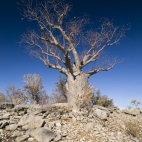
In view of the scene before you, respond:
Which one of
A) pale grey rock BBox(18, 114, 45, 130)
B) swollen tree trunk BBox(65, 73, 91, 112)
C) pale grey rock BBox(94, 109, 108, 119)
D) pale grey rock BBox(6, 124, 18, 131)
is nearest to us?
pale grey rock BBox(6, 124, 18, 131)

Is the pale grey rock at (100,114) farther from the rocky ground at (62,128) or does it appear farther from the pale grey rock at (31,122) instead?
the pale grey rock at (31,122)

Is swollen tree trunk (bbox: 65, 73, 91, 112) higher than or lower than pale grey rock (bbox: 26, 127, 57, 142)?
higher

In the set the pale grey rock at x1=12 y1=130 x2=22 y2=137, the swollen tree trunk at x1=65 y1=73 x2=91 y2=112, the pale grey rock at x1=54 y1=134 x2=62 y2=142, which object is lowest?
the pale grey rock at x1=54 y1=134 x2=62 y2=142

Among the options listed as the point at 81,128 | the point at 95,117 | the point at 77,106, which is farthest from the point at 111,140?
the point at 77,106

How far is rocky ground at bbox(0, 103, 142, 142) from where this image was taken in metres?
4.29

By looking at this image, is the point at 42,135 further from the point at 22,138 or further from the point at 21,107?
the point at 21,107

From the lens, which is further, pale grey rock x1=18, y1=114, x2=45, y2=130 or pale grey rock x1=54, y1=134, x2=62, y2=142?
pale grey rock x1=18, y1=114, x2=45, y2=130

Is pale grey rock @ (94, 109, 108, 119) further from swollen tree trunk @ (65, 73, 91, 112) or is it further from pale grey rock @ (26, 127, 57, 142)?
pale grey rock @ (26, 127, 57, 142)

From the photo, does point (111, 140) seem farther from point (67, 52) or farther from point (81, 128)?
point (67, 52)

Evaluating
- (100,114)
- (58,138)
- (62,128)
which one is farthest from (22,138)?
(100,114)

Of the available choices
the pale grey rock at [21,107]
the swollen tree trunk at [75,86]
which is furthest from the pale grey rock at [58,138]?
the swollen tree trunk at [75,86]

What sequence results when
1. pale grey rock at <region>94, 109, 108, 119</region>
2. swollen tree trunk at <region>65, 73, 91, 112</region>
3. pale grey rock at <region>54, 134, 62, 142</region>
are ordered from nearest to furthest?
1. pale grey rock at <region>54, 134, 62, 142</region>
2. pale grey rock at <region>94, 109, 108, 119</region>
3. swollen tree trunk at <region>65, 73, 91, 112</region>

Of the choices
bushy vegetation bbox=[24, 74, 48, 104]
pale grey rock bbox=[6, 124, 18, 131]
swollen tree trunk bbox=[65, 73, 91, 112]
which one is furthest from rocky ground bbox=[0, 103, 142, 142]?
bushy vegetation bbox=[24, 74, 48, 104]

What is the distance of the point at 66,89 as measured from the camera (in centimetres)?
863
